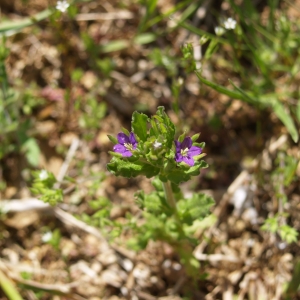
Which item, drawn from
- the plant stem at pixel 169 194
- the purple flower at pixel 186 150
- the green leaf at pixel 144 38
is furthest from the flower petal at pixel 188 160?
the green leaf at pixel 144 38

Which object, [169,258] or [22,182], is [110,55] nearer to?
[22,182]

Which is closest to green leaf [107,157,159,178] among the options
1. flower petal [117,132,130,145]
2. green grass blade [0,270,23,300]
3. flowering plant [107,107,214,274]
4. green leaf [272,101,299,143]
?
flowering plant [107,107,214,274]

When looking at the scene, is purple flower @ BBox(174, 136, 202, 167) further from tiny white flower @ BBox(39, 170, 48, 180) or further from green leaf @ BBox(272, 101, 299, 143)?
green leaf @ BBox(272, 101, 299, 143)

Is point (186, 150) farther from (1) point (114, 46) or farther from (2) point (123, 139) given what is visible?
(1) point (114, 46)

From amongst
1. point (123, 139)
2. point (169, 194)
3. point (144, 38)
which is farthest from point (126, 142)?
point (144, 38)

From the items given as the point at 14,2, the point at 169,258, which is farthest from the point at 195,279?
the point at 14,2
